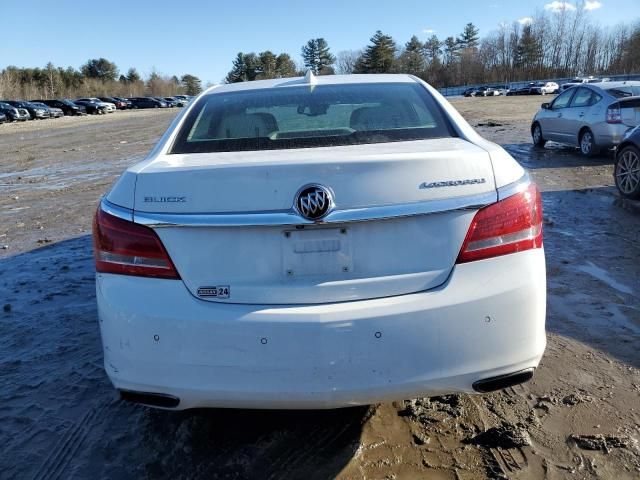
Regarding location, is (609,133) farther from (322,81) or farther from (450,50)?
(450,50)

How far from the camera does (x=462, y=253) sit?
2139mm

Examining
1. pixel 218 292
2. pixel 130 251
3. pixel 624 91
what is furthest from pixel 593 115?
pixel 130 251

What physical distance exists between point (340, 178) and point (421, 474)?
135 cm

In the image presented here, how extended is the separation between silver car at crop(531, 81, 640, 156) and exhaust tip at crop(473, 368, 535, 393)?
9.82 m

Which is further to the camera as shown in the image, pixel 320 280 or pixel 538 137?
pixel 538 137

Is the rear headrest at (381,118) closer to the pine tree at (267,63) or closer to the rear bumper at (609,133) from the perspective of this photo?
the rear bumper at (609,133)

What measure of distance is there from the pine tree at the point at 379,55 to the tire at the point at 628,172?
103182 mm

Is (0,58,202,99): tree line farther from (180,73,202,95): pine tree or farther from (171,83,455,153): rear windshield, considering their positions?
(171,83,455,153): rear windshield

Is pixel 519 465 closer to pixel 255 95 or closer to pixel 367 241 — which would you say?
pixel 367 241

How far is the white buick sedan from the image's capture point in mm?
2055

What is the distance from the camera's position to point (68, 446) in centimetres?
269

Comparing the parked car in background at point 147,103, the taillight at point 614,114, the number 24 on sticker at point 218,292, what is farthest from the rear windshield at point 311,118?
the parked car in background at point 147,103

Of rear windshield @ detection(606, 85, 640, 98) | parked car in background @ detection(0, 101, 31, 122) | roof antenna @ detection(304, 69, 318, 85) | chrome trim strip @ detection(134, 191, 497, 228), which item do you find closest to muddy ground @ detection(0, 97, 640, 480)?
chrome trim strip @ detection(134, 191, 497, 228)

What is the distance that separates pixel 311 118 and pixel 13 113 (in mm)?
50853
